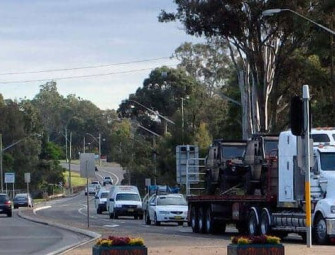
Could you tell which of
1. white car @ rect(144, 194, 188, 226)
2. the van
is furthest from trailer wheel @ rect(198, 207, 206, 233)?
the van

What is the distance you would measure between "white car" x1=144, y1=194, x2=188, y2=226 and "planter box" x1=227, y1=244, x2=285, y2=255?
27.3 meters

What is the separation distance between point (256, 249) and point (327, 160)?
10.4 metres

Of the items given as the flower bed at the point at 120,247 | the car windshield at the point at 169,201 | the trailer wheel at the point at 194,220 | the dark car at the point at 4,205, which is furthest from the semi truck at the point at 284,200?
the dark car at the point at 4,205

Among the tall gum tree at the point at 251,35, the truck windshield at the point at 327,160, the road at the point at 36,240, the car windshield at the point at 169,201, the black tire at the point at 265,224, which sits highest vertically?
the tall gum tree at the point at 251,35

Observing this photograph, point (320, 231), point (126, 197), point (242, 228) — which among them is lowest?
point (242, 228)

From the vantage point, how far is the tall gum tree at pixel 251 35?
2002 inches

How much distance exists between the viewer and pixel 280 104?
62156mm

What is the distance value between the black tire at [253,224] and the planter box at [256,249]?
1292 cm

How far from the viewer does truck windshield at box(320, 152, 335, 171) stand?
2772cm

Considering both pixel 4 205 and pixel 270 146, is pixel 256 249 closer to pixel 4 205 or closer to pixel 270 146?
pixel 270 146

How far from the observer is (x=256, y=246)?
58.8ft

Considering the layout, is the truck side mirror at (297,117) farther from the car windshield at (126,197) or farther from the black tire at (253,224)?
the car windshield at (126,197)

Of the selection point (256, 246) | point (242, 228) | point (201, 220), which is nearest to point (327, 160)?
point (242, 228)

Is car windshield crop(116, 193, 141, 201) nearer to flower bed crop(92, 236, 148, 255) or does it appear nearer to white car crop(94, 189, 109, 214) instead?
white car crop(94, 189, 109, 214)
